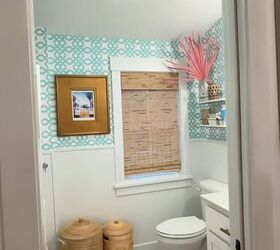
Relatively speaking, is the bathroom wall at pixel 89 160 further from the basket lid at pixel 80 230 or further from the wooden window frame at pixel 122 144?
the basket lid at pixel 80 230

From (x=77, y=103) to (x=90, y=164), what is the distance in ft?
1.95

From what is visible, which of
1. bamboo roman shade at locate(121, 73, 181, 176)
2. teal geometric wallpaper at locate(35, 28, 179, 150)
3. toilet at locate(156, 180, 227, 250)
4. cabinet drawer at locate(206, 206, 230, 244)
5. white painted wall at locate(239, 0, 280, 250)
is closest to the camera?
white painted wall at locate(239, 0, 280, 250)

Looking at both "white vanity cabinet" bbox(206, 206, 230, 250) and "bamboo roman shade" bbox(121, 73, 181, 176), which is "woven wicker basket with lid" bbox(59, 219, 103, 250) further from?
"white vanity cabinet" bbox(206, 206, 230, 250)

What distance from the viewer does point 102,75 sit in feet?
8.70

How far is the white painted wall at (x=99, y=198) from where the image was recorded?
2545mm

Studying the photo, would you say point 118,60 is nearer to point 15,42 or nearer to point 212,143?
point 212,143

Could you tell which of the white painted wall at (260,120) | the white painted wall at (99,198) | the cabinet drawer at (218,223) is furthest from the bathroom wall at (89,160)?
the white painted wall at (260,120)

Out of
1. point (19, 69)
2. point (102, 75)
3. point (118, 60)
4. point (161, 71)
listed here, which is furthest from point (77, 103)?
point (19, 69)

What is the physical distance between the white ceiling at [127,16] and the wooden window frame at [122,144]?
272 millimetres

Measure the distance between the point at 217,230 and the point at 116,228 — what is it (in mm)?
1030

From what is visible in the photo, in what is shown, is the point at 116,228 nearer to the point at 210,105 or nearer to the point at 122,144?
the point at 122,144

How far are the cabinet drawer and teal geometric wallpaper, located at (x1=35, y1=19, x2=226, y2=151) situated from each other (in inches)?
34.0

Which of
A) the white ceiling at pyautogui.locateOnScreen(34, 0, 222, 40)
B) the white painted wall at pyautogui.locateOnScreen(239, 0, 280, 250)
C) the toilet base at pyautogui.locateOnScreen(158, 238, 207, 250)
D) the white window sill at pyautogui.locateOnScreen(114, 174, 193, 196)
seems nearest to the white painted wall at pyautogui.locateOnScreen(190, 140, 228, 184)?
the white window sill at pyautogui.locateOnScreen(114, 174, 193, 196)

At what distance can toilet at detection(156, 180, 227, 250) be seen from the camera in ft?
7.47
